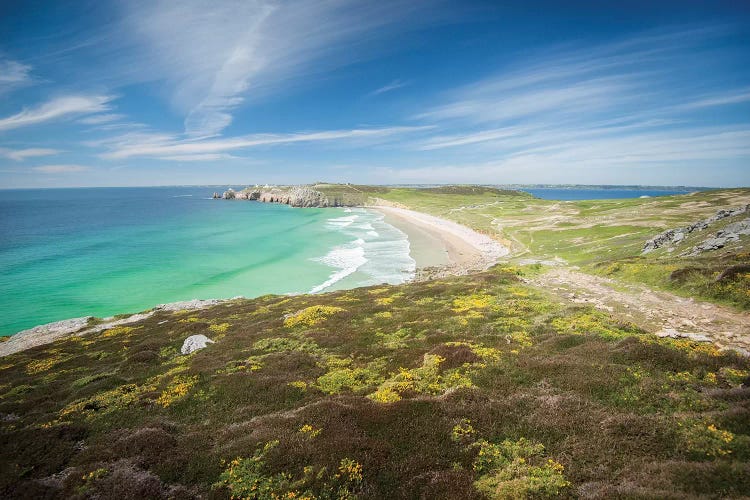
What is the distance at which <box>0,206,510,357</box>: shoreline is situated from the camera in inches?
1523

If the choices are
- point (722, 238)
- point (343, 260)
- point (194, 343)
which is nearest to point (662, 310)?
point (722, 238)

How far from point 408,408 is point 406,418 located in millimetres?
592

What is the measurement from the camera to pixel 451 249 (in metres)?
81.6

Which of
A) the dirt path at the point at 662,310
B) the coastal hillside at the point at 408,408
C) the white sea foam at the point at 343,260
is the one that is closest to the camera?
the coastal hillside at the point at 408,408

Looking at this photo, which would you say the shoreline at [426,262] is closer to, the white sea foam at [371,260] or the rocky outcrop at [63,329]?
the rocky outcrop at [63,329]

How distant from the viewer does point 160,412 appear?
1492 cm

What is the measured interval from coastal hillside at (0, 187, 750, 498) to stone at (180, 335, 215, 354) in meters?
0.14

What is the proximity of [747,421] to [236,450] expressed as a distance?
1538 centimetres

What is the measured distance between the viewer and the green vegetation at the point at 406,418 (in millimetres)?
8867

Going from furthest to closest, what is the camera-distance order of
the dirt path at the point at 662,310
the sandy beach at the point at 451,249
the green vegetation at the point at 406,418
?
the sandy beach at the point at 451,249 → the dirt path at the point at 662,310 → the green vegetation at the point at 406,418

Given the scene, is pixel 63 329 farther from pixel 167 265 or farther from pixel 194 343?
pixel 167 265

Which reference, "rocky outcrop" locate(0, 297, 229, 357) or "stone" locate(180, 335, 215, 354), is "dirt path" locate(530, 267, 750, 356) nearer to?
"stone" locate(180, 335, 215, 354)

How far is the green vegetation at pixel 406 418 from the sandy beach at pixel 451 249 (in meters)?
39.3

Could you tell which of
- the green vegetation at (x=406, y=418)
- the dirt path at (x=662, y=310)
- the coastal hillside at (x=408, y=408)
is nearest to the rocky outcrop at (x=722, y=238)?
the coastal hillside at (x=408, y=408)
